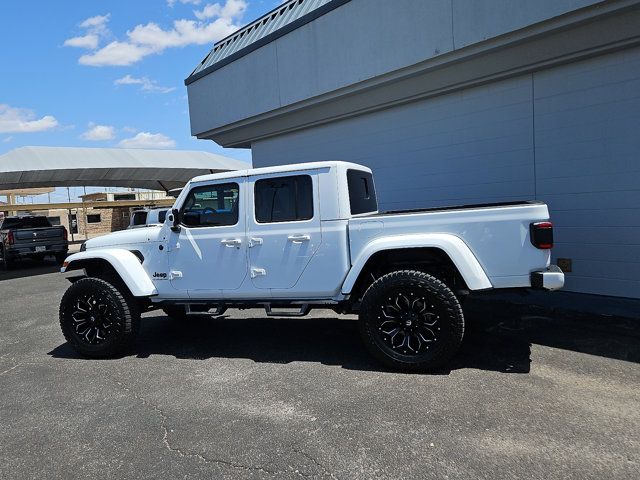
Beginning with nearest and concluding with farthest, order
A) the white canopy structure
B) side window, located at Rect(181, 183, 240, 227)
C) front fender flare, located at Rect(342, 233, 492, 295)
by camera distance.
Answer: front fender flare, located at Rect(342, 233, 492, 295), side window, located at Rect(181, 183, 240, 227), the white canopy structure

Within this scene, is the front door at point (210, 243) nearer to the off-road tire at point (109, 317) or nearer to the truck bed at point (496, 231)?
the off-road tire at point (109, 317)

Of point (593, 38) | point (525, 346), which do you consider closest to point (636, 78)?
point (593, 38)

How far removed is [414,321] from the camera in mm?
4262

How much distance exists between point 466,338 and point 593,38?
4.37 m

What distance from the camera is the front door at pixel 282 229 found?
4676 millimetres

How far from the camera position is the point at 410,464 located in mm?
2828

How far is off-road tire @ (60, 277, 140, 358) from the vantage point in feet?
16.7

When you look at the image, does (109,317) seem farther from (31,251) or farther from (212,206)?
(31,251)

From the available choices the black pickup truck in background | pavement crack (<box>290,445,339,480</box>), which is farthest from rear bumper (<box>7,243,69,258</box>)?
pavement crack (<box>290,445,339,480</box>)

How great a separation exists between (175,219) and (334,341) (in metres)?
2.37

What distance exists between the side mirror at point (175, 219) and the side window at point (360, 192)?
78.4 inches

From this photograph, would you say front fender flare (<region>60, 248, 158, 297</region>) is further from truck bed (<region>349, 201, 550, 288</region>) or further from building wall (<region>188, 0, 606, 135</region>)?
building wall (<region>188, 0, 606, 135</region>)

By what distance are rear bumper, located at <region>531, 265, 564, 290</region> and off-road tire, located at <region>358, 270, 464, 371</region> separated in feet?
2.26

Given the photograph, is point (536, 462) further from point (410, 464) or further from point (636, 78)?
point (636, 78)
